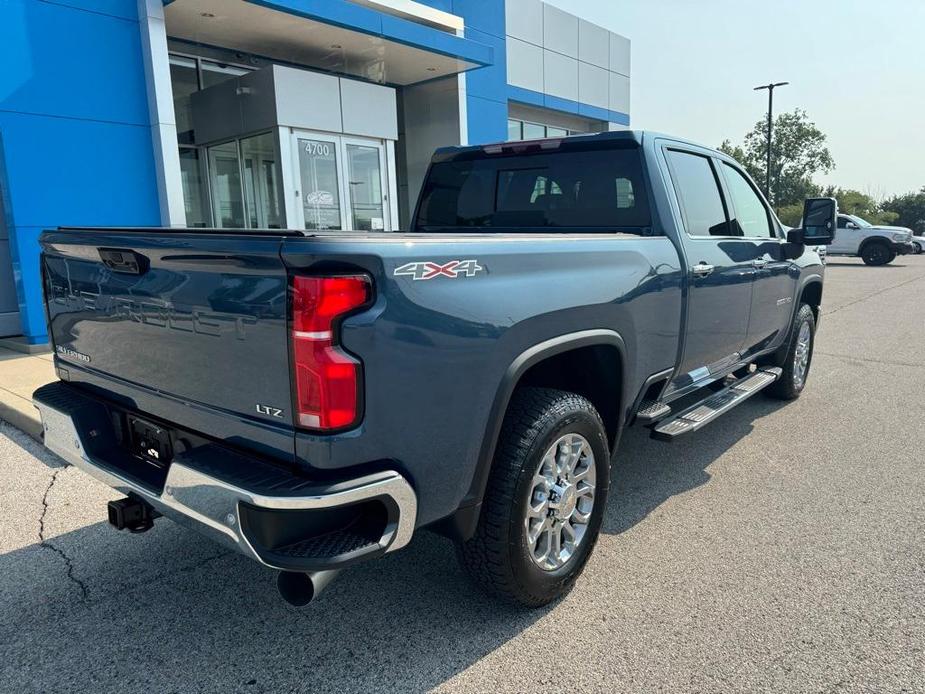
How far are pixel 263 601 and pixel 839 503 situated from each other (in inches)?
122

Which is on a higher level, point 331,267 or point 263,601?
point 331,267

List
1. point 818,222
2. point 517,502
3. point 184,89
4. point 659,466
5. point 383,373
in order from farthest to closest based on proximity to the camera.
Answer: point 184,89 → point 818,222 → point 659,466 → point 517,502 → point 383,373

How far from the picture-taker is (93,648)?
104 inches

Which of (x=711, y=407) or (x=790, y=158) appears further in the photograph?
(x=790, y=158)

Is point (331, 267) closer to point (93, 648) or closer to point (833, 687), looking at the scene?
point (93, 648)

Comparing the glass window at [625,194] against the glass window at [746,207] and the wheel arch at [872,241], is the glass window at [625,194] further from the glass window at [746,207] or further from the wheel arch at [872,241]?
the wheel arch at [872,241]

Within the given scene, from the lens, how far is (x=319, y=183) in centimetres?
1145

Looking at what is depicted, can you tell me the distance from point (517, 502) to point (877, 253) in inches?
1027

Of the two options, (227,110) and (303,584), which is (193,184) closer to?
(227,110)

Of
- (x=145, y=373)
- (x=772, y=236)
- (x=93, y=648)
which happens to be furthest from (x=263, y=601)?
(x=772, y=236)

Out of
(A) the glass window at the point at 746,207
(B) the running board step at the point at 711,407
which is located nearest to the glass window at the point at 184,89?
(A) the glass window at the point at 746,207

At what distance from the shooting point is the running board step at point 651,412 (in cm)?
360

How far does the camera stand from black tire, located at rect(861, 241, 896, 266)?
23844mm

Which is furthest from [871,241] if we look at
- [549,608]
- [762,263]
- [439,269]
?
[439,269]
